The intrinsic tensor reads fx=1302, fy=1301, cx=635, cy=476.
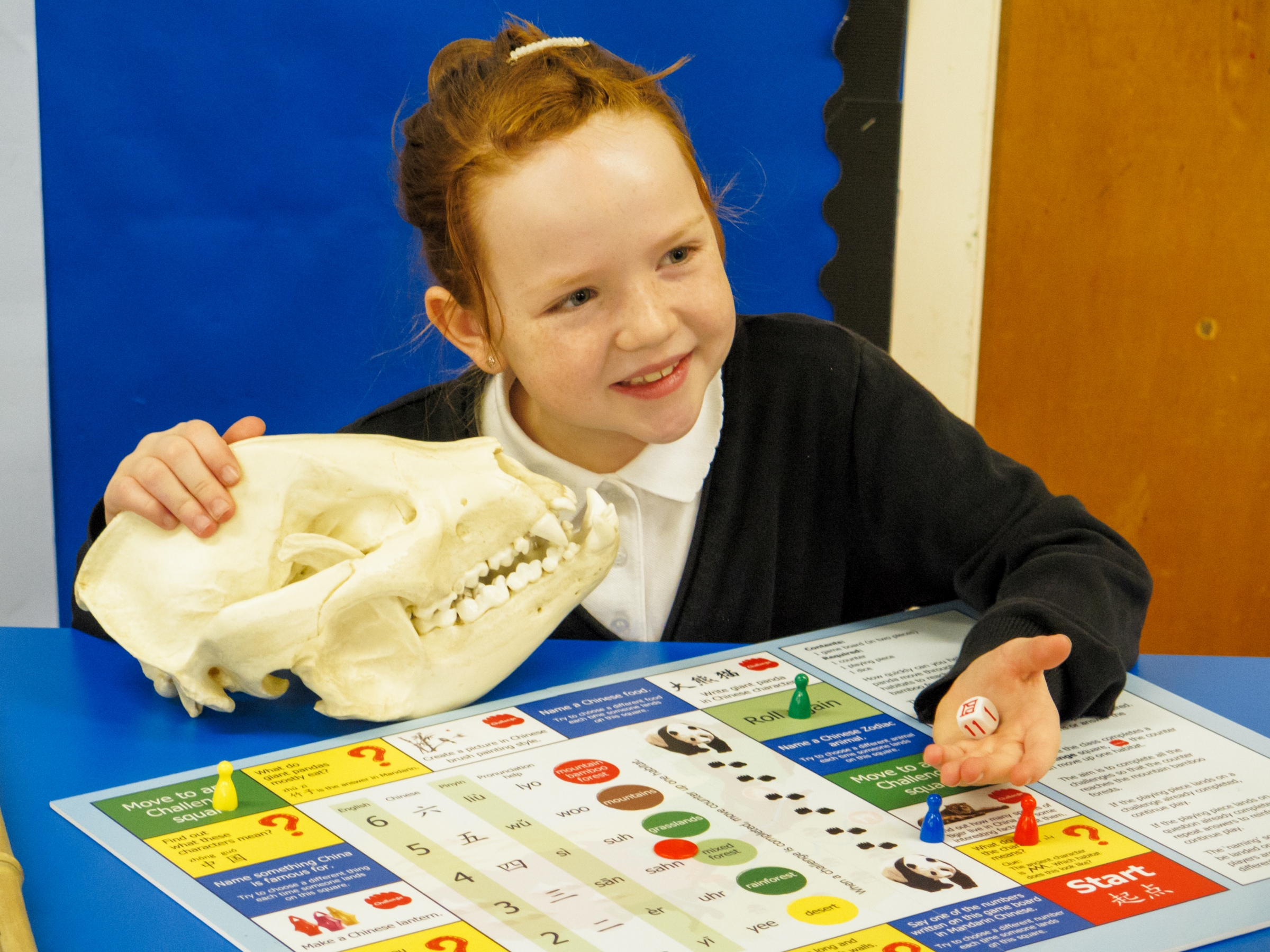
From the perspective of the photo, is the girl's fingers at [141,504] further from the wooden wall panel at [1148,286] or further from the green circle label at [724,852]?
the wooden wall panel at [1148,286]

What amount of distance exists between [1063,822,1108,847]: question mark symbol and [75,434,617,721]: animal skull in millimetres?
377

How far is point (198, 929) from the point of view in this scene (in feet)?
2.09

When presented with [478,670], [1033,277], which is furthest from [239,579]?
[1033,277]

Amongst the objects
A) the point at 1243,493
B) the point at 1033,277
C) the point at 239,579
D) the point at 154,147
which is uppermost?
the point at 154,147

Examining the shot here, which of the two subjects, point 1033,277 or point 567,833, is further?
point 1033,277

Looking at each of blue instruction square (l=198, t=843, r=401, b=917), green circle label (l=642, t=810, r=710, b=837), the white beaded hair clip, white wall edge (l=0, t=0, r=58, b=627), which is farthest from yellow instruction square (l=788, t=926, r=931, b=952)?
white wall edge (l=0, t=0, r=58, b=627)

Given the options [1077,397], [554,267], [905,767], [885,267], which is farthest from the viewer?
[1077,397]

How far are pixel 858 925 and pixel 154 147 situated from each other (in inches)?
55.5

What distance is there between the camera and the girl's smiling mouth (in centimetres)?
109

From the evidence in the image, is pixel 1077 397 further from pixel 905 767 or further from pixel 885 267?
pixel 905 767

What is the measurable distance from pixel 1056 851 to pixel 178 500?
59 cm

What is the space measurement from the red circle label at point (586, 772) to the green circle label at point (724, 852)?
0.09 m

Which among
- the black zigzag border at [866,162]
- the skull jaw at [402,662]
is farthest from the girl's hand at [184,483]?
the black zigzag border at [866,162]

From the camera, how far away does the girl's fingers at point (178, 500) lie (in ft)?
2.86
